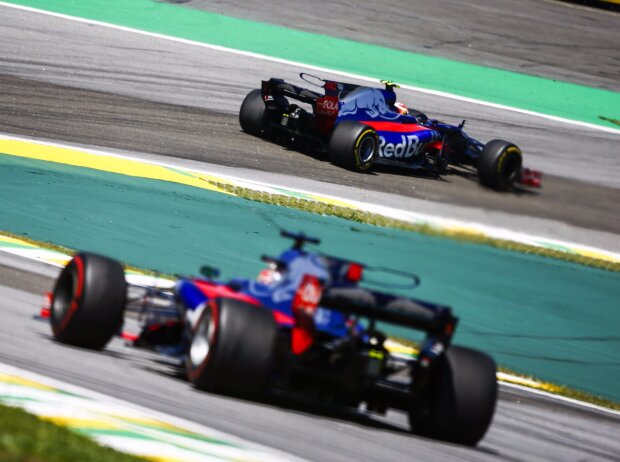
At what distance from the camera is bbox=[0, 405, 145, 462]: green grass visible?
454cm

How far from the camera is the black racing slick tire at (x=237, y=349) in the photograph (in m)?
5.95

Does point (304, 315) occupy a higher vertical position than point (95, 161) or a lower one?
higher

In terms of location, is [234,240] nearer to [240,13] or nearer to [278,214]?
[278,214]

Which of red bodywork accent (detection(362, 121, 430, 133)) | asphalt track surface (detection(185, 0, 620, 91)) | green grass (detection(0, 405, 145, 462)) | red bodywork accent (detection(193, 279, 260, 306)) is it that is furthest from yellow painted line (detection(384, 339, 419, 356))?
asphalt track surface (detection(185, 0, 620, 91))

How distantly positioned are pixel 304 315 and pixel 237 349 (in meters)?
0.53

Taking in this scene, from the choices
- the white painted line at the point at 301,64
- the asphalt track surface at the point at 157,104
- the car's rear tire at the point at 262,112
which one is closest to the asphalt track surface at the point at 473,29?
the white painted line at the point at 301,64

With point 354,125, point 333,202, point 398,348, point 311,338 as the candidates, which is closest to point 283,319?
point 311,338

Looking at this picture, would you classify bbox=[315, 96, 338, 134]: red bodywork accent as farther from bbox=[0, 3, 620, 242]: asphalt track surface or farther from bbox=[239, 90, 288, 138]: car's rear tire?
bbox=[239, 90, 288, 138]: car's rear tire

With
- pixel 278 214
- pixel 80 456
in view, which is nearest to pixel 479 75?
pixel 278 214

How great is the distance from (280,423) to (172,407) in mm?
570

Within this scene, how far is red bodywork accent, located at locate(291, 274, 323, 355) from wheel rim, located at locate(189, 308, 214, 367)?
48 centimetres

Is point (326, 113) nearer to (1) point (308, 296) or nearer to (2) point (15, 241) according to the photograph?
(2) point (15, 241)

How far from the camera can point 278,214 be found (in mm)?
12766

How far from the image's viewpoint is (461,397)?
6.39 meters
